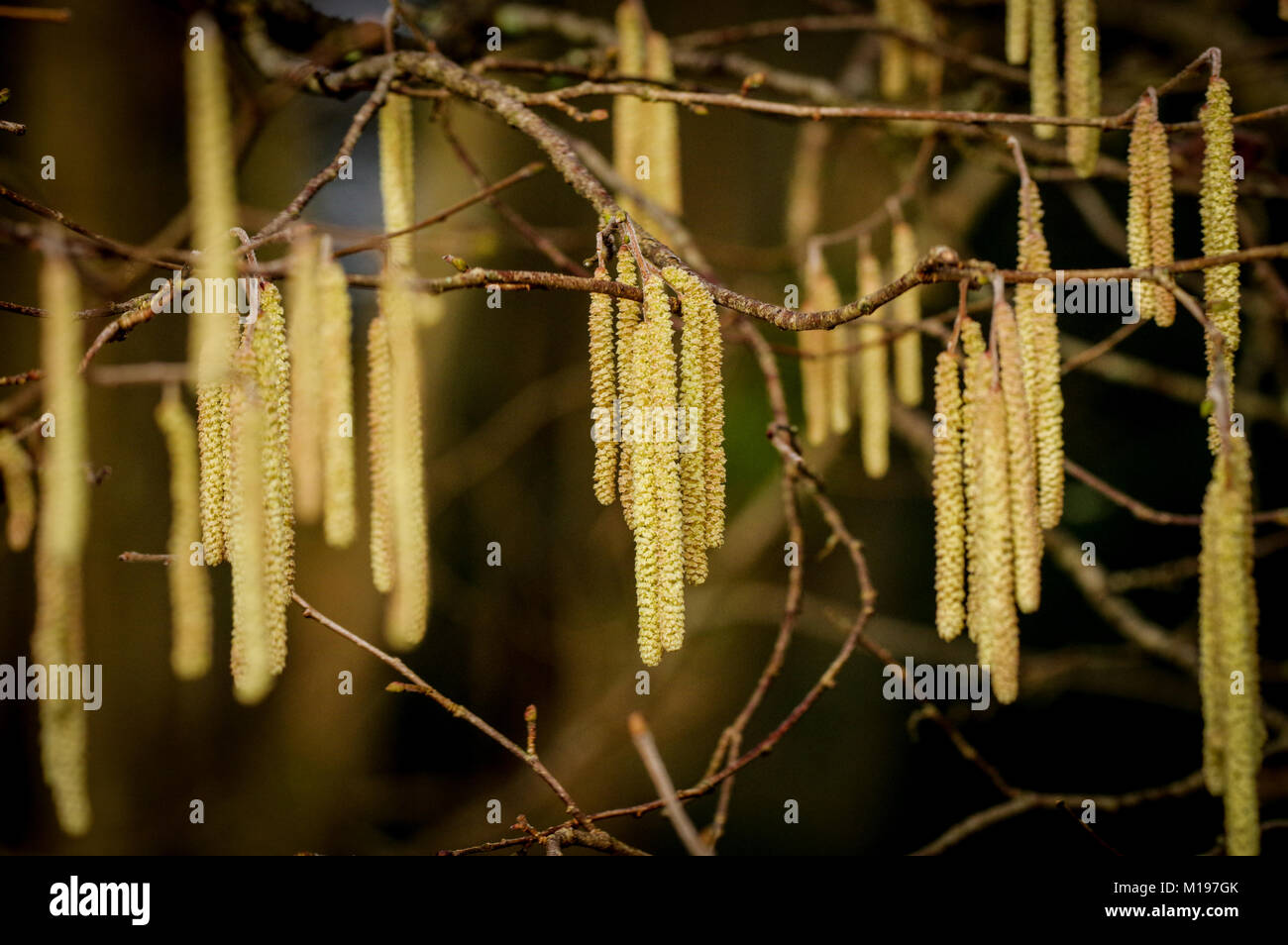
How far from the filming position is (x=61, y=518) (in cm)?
66

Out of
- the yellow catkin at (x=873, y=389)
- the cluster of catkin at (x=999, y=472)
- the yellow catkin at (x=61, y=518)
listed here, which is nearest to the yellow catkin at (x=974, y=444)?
the cluster of catkin at (x=999, y=472)

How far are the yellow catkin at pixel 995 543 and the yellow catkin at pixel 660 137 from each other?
914 millimetres

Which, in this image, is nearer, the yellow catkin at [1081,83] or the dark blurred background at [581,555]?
the yellow catkin at [1081,83]

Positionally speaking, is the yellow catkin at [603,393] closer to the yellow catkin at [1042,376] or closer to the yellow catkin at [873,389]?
the yellow catkin at [1042,376]

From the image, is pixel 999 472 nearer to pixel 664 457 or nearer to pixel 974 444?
pixel 974 444

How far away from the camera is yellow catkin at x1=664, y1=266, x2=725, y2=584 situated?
912 mm

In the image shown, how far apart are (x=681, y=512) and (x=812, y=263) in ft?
2.77

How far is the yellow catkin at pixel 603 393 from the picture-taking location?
949 millimetres

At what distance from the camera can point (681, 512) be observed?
0.96 m

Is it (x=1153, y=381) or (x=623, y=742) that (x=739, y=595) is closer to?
(x=623, y=742)

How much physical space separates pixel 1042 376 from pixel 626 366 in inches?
18.5

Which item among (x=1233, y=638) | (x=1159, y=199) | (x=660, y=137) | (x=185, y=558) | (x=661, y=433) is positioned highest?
(x=660, y=137)

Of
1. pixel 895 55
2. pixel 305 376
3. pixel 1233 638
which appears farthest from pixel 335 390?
pixel 895 55

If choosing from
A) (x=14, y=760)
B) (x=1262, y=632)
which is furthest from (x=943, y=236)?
(x=14, y=760)
